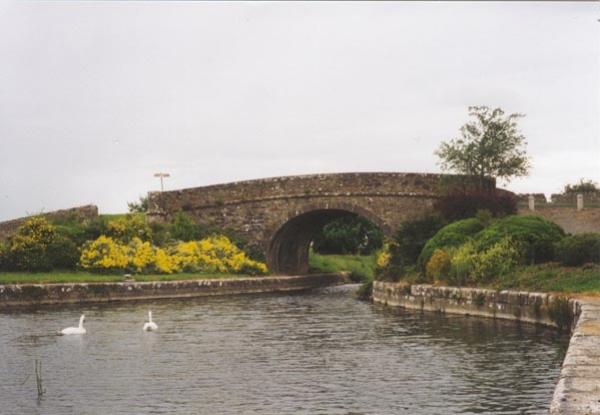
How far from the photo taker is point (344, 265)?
56.5m

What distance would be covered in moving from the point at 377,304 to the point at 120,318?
8483mm

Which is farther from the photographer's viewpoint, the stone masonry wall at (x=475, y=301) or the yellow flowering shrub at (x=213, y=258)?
the yellow flowering shrub at (x=213, y=258)

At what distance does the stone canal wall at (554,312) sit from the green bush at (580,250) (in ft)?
6.50

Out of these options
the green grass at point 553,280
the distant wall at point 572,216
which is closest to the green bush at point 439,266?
the green grass at point 553,280

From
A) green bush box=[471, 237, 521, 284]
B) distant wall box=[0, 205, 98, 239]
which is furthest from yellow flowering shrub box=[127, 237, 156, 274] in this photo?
green bush box=[471, 237, 521, 284]

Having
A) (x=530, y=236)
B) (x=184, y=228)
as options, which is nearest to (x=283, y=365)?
(x=530, y=236)

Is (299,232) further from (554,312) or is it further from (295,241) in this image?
(554,312)

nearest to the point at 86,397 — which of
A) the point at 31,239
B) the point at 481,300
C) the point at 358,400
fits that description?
the point at 358,400

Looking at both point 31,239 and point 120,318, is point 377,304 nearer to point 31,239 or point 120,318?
point 120,318

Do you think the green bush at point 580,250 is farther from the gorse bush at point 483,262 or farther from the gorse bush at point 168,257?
the gorse bush at point 168,257

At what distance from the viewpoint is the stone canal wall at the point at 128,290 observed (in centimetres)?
3125

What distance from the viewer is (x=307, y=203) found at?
44781 millimetres

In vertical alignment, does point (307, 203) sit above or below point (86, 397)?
above

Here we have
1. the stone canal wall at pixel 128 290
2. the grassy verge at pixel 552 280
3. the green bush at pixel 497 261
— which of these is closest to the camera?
the grassy verge at pixel 552 280
